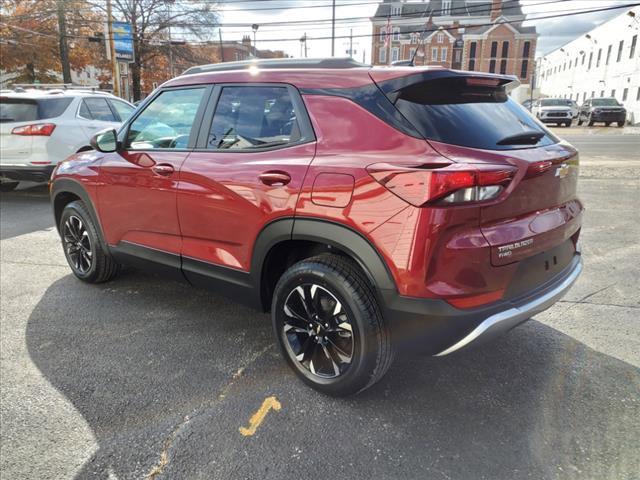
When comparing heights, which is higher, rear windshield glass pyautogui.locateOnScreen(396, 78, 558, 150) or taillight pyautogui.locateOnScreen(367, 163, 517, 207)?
rear windshield glass pyautogui.locateOnScreen(396, 78, 558, 150)

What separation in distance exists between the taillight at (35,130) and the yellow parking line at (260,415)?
694 centimetres

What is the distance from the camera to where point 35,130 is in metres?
7.61

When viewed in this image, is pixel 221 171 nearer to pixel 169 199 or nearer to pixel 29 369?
pixel 169 199

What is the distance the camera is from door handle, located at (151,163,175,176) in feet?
10.5

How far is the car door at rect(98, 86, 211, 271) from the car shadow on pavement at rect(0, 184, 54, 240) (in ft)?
10.7

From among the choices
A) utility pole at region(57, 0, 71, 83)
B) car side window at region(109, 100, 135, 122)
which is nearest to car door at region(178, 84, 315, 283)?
car side window at region(109, 100, 135, 122)

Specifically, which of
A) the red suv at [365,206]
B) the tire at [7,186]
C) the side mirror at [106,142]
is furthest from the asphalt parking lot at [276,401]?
the tire at [7,186]

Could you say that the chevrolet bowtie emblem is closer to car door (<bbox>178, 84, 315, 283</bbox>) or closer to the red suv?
the red suv

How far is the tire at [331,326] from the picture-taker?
236 cm

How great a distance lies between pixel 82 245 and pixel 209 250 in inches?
75.1

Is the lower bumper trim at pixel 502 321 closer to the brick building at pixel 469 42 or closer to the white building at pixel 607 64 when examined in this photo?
the white building at pixel 607 64

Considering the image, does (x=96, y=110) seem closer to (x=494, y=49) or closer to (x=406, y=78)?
(x=406, y=78)

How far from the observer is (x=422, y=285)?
7.03ft

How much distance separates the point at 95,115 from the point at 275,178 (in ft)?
24.1
